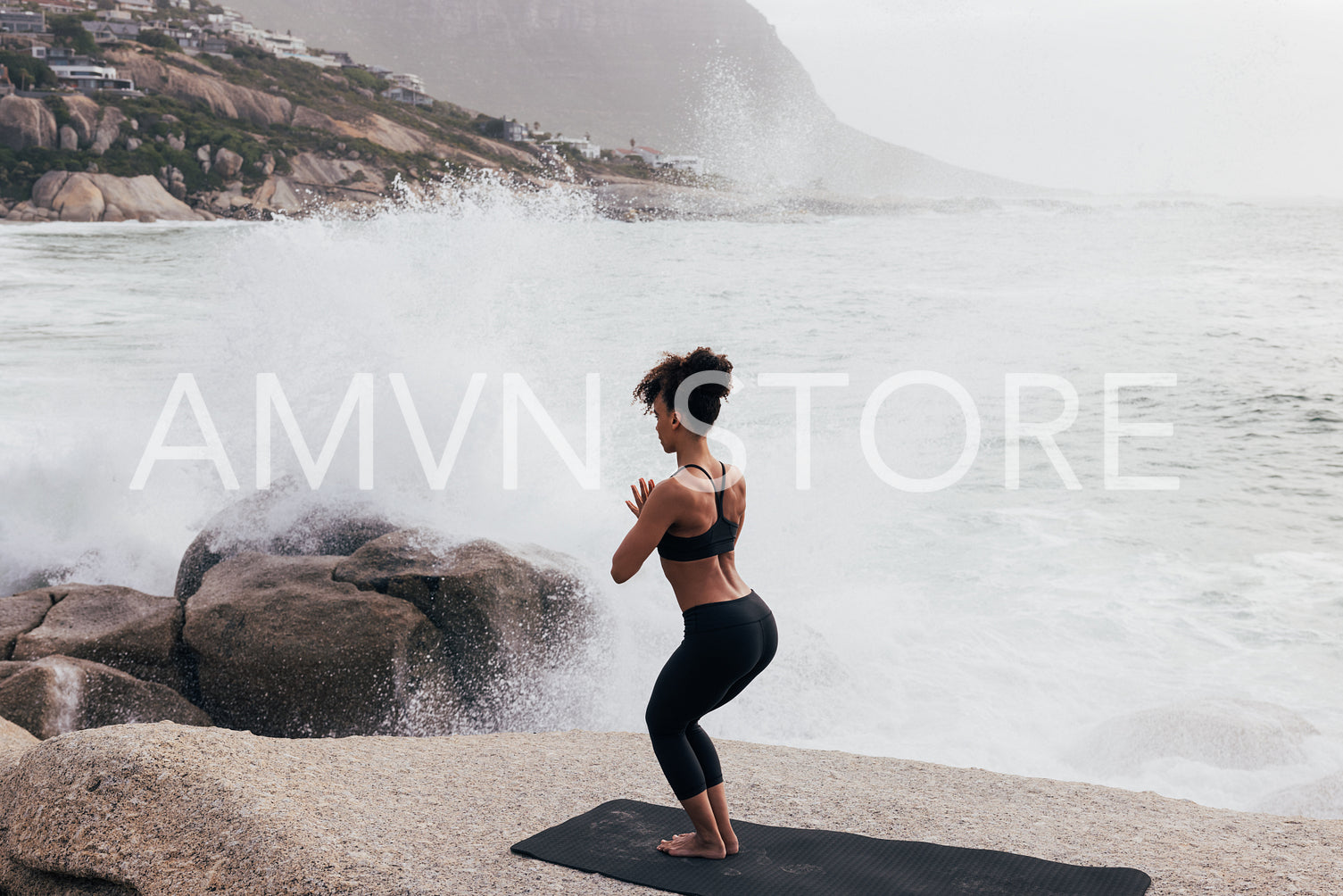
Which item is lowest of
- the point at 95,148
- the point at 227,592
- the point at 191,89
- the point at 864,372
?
the point at 227,592

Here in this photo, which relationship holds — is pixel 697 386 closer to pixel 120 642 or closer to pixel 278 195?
pixel 120 642

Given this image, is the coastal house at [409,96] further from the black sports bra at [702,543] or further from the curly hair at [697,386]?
the black sports bra at [702,543]

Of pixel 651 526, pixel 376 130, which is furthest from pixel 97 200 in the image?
pixel 651 526

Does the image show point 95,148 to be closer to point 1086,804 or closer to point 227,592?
point 227,592

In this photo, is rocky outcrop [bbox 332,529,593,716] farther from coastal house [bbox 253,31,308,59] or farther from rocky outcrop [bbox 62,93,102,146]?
coastal house [bbox 253,31,308,59]

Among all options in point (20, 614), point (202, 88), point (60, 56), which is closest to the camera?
point (20, 614)

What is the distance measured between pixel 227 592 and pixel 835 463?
7.76m

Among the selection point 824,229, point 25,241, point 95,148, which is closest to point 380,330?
point 25,241

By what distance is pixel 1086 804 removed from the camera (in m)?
3.87

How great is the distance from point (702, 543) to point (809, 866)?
116cm

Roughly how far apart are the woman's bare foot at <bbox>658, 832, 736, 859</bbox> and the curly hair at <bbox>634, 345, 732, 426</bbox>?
52.8 inches

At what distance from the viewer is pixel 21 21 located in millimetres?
65875

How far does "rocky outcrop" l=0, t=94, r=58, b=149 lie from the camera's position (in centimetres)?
4850

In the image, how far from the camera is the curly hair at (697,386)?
272 centimetres
